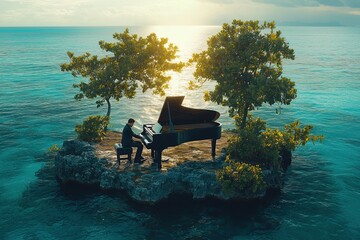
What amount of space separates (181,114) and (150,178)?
3.99 m

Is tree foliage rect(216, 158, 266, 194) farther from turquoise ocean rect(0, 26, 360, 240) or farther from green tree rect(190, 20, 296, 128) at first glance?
green tree rect(190, 20, 296, 128)

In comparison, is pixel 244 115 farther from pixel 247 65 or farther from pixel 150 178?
pixel 150 178

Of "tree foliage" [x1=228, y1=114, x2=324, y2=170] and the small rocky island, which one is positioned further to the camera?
"tree foliage" [x1=228, y1=114, x2=324, y2=170]

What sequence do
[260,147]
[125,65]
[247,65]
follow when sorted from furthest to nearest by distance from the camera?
1. [125,65]
2. [247,65]
3. [260,147]

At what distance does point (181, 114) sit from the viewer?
19203 mm

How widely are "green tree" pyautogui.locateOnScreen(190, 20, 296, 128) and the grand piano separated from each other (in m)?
2.64

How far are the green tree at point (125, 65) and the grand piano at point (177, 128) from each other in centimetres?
538

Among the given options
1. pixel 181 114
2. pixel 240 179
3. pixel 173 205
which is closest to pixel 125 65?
pixel 181 114

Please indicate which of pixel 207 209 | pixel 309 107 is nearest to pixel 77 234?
pixel 207 209

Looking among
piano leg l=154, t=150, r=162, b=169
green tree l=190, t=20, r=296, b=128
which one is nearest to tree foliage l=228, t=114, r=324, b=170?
green tree l=190, t=20, r=296, b=128

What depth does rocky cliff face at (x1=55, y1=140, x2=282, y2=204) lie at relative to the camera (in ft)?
56.8

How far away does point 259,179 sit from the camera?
57.1ft

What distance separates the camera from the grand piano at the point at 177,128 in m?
17.6

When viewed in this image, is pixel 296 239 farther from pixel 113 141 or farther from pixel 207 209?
pixel 113 141
